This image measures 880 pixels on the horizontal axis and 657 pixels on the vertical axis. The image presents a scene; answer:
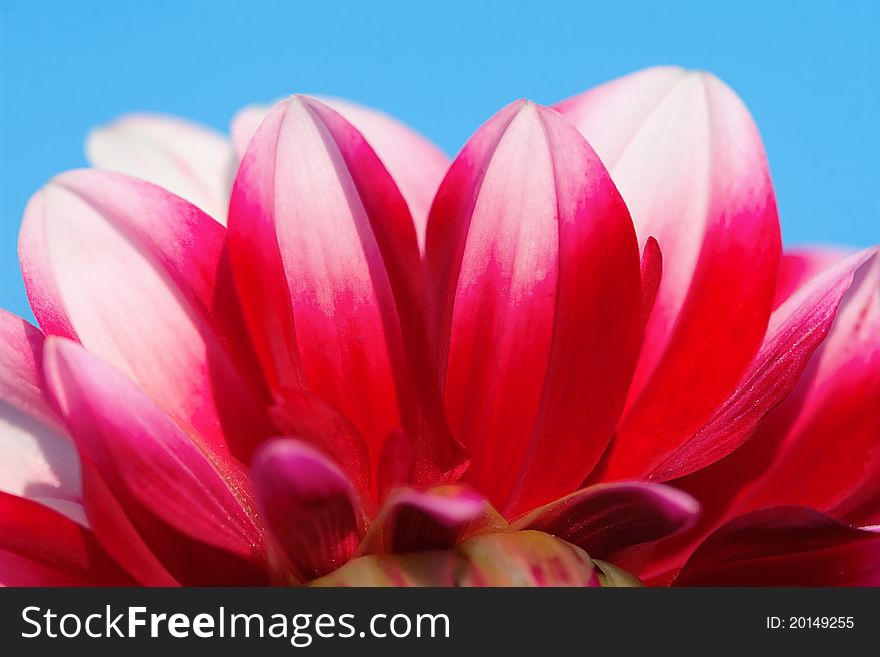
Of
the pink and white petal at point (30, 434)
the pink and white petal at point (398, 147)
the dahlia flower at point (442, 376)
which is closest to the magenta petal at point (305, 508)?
the dahlia flower at point (442, 376)

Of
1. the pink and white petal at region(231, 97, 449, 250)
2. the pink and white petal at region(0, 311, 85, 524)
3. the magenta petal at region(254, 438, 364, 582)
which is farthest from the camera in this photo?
the pink and white petal at region(231, 97, 449, 250)

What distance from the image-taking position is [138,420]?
32cm

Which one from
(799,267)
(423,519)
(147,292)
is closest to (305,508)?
(423,519)

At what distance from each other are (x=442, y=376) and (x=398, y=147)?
0.21 metres

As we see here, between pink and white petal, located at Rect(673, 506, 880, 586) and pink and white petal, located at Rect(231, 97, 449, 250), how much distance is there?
0.76 feet

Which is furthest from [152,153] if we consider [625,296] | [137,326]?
[625,296]

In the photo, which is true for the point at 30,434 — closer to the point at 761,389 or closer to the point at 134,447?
the point at 134,447

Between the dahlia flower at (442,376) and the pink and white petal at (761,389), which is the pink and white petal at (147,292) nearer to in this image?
the dahlia flower at (442,376)

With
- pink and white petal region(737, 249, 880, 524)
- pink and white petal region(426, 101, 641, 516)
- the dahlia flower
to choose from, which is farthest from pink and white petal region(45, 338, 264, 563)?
pink and white petal region(737, 249, 880, 524)

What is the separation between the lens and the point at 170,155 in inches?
22.9

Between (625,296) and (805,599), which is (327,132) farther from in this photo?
(805,599)

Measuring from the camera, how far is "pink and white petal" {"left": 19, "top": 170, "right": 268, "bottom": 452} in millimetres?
396

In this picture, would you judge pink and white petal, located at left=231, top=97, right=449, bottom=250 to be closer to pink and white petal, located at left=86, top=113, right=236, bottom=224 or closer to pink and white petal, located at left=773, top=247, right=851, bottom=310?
pink and white petal, located at left=86, top=113, right=236, bottom=224

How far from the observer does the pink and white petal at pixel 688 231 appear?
40cm
